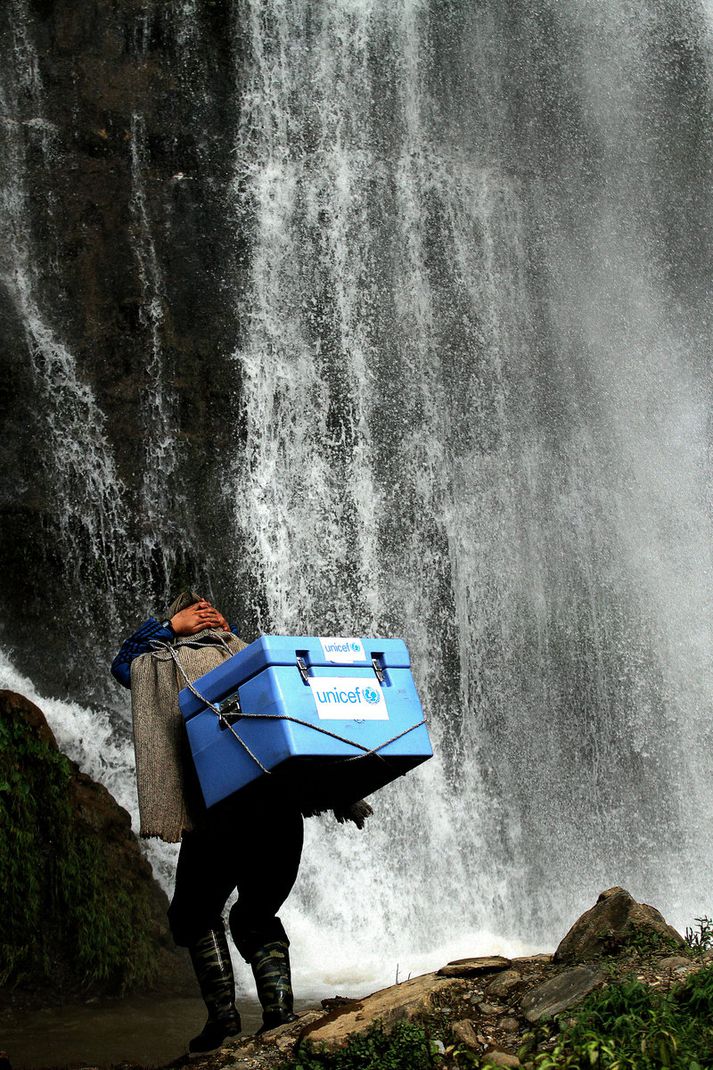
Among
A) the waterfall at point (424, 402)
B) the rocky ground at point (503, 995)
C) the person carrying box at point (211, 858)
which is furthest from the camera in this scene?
the waterfall at point (424, 402)

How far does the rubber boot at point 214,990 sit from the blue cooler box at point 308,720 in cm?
66

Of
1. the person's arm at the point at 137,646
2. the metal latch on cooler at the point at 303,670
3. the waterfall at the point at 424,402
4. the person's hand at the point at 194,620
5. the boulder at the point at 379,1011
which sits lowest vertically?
the boulder at the point at 379,1011

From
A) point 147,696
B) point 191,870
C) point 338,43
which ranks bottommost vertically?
point 191,870

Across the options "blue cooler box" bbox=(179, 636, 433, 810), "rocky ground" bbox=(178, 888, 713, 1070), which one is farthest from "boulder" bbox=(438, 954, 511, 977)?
"blue cooler box" bbox=(179, 636, 433, 810)

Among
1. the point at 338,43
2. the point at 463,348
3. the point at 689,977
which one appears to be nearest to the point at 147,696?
the point at 689,977

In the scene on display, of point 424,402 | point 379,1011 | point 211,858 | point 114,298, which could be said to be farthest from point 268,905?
point 114,298

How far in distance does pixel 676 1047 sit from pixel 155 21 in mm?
12499

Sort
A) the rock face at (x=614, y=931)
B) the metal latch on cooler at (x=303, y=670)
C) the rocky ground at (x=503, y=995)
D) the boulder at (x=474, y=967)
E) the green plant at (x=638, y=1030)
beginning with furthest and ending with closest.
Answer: the rock face at (x=614, y=931) < the boulder at (x=474, y=967) < the metal latch on cooler at (x=303, y=670) < the rocky ground at (x=503, y=995) < the green plant at (x=638, y=1030)

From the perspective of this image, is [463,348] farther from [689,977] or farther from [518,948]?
[689,977]

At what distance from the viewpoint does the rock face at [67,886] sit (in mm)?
7266

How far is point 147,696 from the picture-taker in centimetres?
446

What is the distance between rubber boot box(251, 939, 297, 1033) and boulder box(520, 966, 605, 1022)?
2.87 ft

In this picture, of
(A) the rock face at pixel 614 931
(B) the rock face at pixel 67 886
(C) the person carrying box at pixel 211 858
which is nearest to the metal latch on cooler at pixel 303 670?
(C) the person carrying box at pixel 211 858

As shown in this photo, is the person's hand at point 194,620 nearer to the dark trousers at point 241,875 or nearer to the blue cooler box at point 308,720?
the blue cooler box at point 308,720
